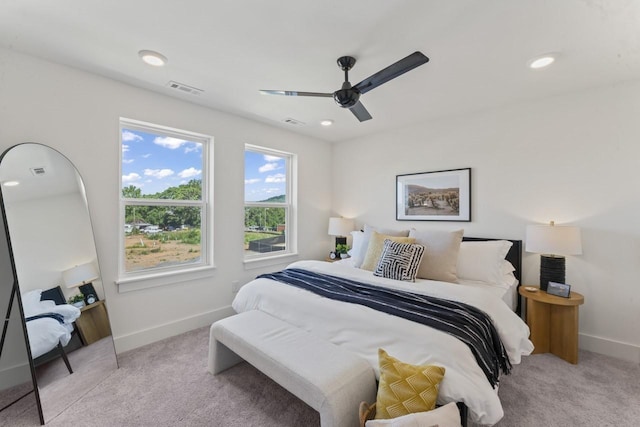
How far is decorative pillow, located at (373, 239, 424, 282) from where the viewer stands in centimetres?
245

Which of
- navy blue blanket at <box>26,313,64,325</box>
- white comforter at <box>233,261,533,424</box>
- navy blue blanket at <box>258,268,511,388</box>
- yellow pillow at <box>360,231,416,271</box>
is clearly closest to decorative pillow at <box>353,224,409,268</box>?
yellow pillow at <box>360,231,416,271</box>

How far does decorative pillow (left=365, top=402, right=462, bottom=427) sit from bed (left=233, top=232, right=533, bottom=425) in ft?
0.32

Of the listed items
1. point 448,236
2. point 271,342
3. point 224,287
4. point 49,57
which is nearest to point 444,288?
point 448,236

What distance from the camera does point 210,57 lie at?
6.98 feet

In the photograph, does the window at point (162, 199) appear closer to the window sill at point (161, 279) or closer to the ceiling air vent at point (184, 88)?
the window sill at point (161, 279)

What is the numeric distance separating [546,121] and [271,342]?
3349mm

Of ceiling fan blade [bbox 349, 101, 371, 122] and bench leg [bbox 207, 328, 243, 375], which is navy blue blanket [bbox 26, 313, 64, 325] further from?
ceiling fan blade [bbox 349, 101, 371, 122]

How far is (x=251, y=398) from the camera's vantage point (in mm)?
1928

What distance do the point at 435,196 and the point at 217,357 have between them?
301cm

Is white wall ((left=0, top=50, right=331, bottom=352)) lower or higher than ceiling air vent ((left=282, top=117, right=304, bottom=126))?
lower

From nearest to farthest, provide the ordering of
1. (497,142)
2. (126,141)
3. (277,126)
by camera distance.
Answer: (126,141)
(497,142)
(277,126)

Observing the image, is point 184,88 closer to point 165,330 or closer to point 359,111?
point 359,111

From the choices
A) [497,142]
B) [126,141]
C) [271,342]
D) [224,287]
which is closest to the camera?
[271,342]

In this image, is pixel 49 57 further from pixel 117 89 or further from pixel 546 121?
pixel 546 121
